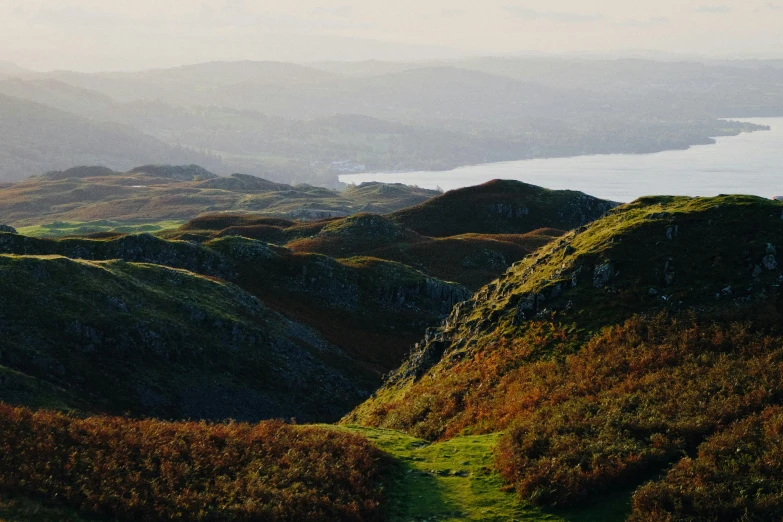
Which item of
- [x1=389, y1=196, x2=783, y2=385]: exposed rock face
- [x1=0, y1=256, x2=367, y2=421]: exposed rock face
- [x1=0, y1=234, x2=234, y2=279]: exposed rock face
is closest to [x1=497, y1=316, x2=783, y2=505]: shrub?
[x1=389, y1=196, x2=783, y2=385]: exposed rock face

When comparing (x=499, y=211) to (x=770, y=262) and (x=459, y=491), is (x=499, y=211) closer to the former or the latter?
(x=770, y=262)

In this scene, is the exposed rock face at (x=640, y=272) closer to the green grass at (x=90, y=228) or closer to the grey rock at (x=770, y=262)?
the grey rock at (x=770, y=262)

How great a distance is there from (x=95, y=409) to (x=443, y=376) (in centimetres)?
1915

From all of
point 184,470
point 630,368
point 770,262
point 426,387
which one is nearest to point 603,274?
point 770,262

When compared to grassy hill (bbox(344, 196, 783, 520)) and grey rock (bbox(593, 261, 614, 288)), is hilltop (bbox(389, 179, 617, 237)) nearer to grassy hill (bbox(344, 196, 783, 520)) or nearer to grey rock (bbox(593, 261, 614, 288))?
grassy hill (bbox(344, 196, 783, 520))

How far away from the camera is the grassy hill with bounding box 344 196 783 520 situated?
20531mm

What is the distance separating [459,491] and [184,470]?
27.8 feet

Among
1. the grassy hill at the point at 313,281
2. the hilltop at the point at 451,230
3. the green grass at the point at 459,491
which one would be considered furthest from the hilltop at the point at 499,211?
the green grass at the point at 459,491

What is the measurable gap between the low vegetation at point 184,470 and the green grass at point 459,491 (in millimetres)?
1045

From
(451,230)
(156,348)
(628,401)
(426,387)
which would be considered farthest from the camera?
(451,230)

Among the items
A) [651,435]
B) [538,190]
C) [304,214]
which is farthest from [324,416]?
[304,214]

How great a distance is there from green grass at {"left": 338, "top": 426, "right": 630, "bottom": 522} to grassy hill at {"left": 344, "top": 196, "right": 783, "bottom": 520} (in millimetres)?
458

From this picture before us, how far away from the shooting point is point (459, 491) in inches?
864

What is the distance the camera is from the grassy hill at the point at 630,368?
2053 centimetres
